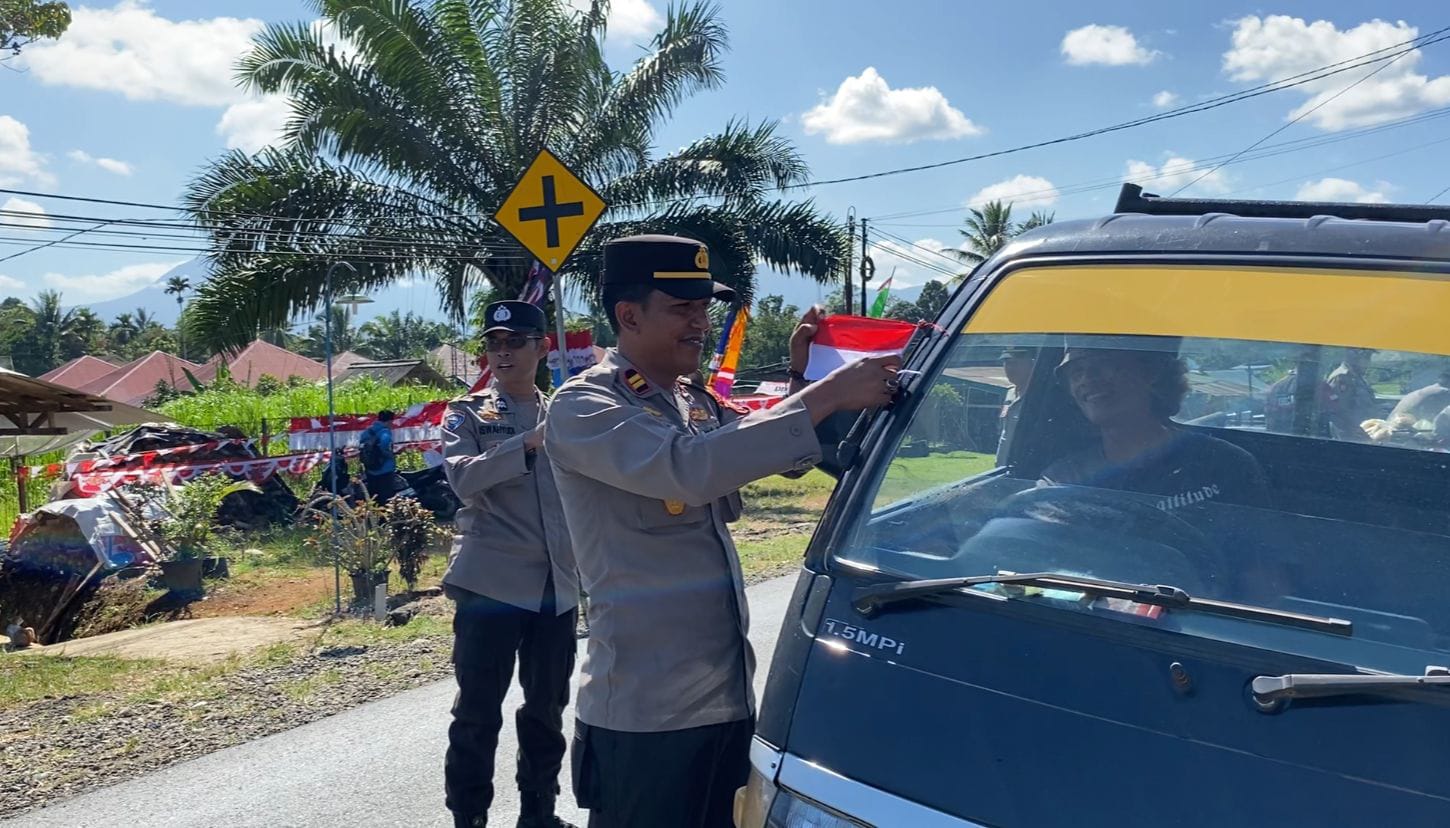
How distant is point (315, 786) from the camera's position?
184 inches

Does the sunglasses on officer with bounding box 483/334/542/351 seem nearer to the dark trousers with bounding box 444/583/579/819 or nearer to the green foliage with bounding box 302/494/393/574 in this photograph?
the dark trousers with bounding box 444/583/579/819

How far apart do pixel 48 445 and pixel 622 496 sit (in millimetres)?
20331

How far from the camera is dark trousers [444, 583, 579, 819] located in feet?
12.7

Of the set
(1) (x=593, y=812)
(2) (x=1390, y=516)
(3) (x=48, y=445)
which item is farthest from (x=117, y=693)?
(3) (x=48, y=445)

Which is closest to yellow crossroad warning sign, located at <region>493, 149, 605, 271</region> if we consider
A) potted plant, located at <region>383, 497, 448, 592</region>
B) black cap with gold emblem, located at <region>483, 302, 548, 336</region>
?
black cap with gold emblem, located at <region>483, 302, 548, 336</region>

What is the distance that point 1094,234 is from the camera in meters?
2.37

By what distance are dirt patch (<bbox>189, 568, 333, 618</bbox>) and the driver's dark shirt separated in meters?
9.06

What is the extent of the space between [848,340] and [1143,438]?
1.13m

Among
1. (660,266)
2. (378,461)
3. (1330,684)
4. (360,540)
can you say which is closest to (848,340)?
(660,266)

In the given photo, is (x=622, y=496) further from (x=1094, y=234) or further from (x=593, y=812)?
(x=1094, y=234)

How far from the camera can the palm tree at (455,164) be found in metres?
14.9

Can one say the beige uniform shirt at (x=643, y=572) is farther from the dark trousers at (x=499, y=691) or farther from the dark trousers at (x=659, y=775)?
the dark trousers at (x=499, y=691)

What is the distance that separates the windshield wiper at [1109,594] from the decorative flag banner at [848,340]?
86cm

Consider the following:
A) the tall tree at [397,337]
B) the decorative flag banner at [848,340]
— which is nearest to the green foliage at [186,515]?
the decorative flag banner at [848,340]
